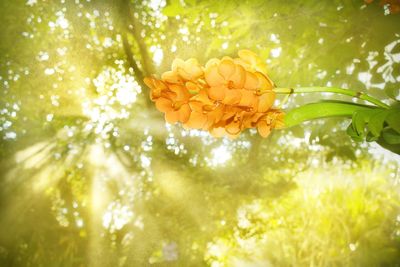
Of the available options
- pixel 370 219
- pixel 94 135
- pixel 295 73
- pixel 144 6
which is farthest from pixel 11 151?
pixel 370 219

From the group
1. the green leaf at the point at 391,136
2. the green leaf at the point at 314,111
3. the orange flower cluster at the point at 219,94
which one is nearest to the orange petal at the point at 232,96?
the orange flower cluster at the point at 219,94

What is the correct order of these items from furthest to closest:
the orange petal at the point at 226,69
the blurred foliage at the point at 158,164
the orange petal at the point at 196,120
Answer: the blurred foliage at the point at 158,164 < the orange petal at the point at 196,120 < the orange petal at the point at 226,69

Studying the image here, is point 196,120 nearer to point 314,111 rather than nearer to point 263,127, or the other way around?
point 263,127

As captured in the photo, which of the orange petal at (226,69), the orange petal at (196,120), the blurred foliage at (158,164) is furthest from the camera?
the blurred foliage at (158,164)

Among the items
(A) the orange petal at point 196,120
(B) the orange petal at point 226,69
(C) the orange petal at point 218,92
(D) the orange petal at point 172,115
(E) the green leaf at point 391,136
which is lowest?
(E) the green leaf at point 391,136

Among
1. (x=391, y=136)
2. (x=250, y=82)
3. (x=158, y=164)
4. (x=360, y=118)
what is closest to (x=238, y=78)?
(x=250, y=82)

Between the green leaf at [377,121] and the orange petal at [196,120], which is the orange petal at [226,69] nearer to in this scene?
the orange petal at [196,120]
